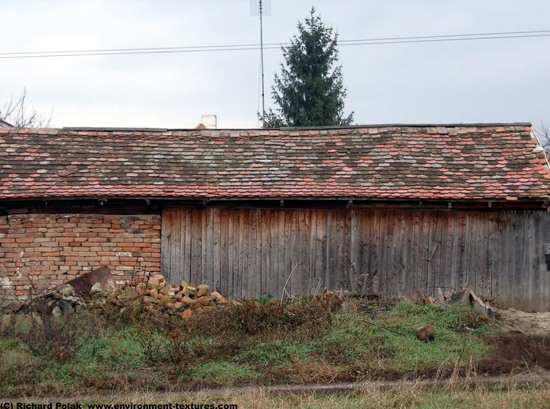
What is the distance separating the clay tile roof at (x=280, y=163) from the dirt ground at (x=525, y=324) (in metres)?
2.44

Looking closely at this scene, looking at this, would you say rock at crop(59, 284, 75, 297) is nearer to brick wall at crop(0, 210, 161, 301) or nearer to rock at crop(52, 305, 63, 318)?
rock at crop(52, 305, 63, 318)

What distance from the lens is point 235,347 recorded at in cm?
773

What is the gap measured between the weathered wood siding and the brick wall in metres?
0.51

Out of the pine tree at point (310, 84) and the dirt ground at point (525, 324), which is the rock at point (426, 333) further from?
the pine tree at point (310, 84)

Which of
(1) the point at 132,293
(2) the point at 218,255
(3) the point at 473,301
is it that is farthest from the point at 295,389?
(2) the point at 218,255

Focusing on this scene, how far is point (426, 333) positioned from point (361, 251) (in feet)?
11.2

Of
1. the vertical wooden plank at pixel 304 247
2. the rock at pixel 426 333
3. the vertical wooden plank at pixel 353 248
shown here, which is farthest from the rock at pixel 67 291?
the rock at pixel 426 333

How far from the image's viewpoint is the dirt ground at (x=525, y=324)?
8.77 meters

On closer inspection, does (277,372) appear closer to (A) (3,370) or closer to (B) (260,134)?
(A) (3,370)

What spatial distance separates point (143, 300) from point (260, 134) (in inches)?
226

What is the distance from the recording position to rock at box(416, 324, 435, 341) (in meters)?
8.10

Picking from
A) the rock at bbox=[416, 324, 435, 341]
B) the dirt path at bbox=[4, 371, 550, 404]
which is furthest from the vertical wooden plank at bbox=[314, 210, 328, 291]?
the dirt path at bbox=[4, 371, 550, 404]

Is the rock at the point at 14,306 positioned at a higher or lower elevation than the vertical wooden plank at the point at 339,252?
lower

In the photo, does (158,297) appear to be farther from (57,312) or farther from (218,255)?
(218,255)
